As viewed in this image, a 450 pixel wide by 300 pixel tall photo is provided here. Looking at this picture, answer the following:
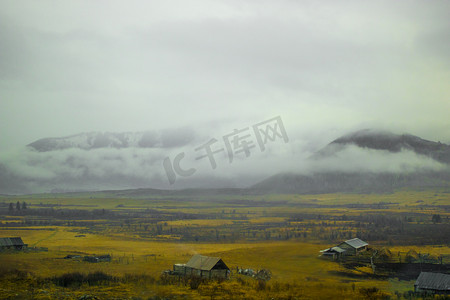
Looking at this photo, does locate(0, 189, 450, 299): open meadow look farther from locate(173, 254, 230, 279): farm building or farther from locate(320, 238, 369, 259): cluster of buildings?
locate(320, 238, 369, 259): cluster of buildings

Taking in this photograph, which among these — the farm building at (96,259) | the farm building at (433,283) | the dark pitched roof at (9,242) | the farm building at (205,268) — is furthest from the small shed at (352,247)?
the dark pitched roof at (9,242)

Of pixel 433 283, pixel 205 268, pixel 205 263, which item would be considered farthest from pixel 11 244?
pixel 433 283

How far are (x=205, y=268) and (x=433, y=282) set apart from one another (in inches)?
849

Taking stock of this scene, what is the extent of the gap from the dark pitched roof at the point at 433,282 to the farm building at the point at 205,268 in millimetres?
18526

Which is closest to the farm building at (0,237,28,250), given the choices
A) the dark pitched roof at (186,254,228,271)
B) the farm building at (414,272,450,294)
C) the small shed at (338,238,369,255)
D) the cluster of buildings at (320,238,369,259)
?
the dark pitched roof at (186,254,228,271)

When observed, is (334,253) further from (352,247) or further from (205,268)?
(205,268)

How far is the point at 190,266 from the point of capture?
144 feet

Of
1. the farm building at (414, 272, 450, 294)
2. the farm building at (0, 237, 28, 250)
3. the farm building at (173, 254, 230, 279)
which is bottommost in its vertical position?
the farm building at (414, 272, 450, 294)

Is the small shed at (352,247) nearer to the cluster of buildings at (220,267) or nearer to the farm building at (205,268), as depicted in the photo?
the cluster of buildings at (220,267)

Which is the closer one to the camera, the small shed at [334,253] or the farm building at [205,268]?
the farm building at [205,268]

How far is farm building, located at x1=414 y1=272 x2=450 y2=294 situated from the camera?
35.8 m

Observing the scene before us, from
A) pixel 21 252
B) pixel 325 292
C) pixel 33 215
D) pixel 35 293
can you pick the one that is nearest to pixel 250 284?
pixel 325 292

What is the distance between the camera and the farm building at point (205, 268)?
139ft

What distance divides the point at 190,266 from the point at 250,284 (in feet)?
26.0
